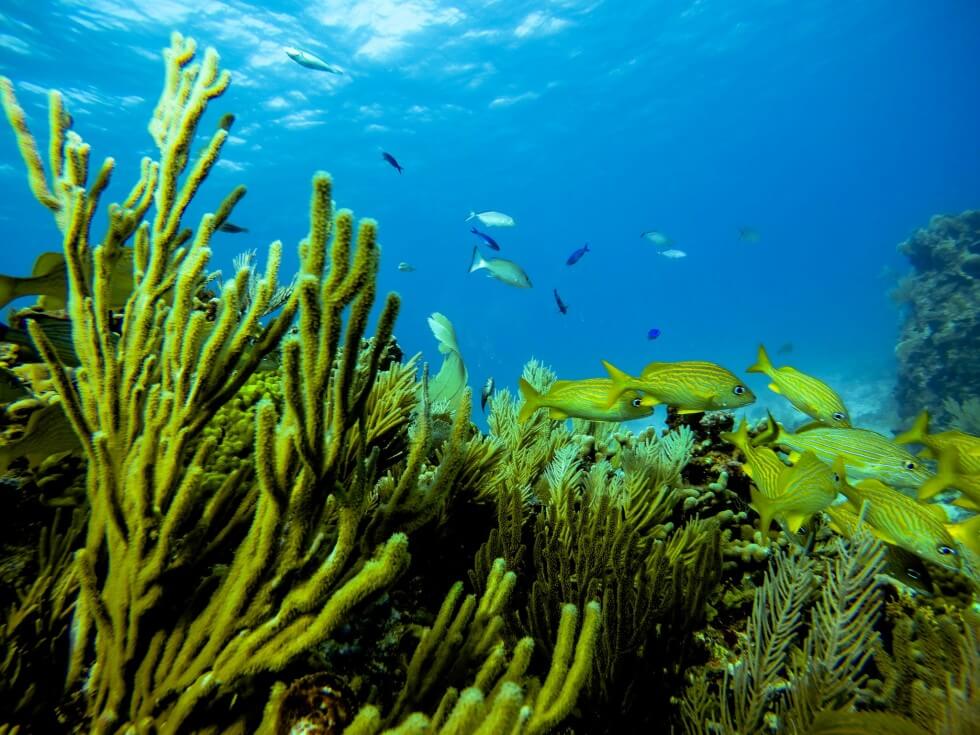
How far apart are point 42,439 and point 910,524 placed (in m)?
4.22

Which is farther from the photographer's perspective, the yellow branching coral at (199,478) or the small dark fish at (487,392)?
the small dark fish at (487,392)

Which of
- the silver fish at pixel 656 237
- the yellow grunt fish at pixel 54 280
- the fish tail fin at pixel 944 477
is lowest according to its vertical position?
the yellow grunt fish at pixel 54 280

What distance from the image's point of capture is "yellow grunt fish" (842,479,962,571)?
94.1 inches

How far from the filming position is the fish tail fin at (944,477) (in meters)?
2.55

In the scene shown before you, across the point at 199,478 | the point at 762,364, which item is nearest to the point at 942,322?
the point at 762,364

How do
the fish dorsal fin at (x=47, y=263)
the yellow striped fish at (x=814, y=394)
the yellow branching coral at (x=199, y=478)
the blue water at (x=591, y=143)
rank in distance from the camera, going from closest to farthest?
the yellow branching coral at (x=199, y=478)
the fish dorsal fin at (x=47, y=263)
the yellow striped fish at (x=814, y=394)
the blue water at (x=591, y=143)

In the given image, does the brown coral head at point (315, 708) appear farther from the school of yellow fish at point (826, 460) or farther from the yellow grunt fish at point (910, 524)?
the yellow grunt fish at point (910, 524)

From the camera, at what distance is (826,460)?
3020 mm

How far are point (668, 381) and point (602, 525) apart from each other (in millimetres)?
1009

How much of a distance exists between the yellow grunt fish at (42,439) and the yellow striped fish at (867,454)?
4043 millimetres

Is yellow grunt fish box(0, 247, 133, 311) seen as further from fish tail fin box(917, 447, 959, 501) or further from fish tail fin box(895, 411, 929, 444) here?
fish tail fin box(895, 411, 929, 444)

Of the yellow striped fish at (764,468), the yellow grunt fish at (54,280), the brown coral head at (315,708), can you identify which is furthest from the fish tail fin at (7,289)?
the yellow striped fish at (764,468)

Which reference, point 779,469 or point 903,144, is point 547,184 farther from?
point 903,144

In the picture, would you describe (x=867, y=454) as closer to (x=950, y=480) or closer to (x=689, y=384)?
(x=950, y=480)
